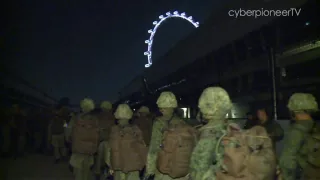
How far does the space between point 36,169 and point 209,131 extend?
334 inches

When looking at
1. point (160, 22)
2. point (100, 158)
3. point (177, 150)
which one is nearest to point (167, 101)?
point (177, 150)

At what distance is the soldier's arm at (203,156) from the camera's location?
10.8ft

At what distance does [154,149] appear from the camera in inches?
192

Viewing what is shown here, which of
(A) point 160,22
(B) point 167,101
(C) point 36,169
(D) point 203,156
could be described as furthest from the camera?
(A) point 160,22

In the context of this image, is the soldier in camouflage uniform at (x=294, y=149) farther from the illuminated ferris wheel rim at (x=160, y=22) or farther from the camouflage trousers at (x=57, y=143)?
the illuminated ferris wheel rim at (x=160, y=22)

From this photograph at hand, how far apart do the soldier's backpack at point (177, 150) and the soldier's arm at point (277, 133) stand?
277 centimetres

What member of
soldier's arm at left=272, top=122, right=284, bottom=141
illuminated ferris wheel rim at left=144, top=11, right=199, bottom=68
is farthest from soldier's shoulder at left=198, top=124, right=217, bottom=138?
illuminated ferris wheel rim at left=144, top=11, right=199, bottom=68

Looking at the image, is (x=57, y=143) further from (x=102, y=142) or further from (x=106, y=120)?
(x=102, y=142)

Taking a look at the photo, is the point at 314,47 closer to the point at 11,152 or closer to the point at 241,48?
the point at 241,48

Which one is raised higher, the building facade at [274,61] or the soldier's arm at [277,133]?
the building facade at [274,61]

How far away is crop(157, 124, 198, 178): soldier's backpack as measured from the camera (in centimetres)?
434

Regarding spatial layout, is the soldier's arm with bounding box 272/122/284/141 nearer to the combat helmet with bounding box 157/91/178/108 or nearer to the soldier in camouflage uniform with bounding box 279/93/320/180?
the combat helmet with bounding box 157/91/178/108

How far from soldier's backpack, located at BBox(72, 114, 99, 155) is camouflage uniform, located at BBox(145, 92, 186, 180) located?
2.14 metres

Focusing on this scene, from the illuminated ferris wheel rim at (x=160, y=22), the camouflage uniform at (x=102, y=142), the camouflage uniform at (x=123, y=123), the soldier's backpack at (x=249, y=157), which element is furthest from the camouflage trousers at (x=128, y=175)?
the illuminated ferris wheel rim at (x=160, y=22)
